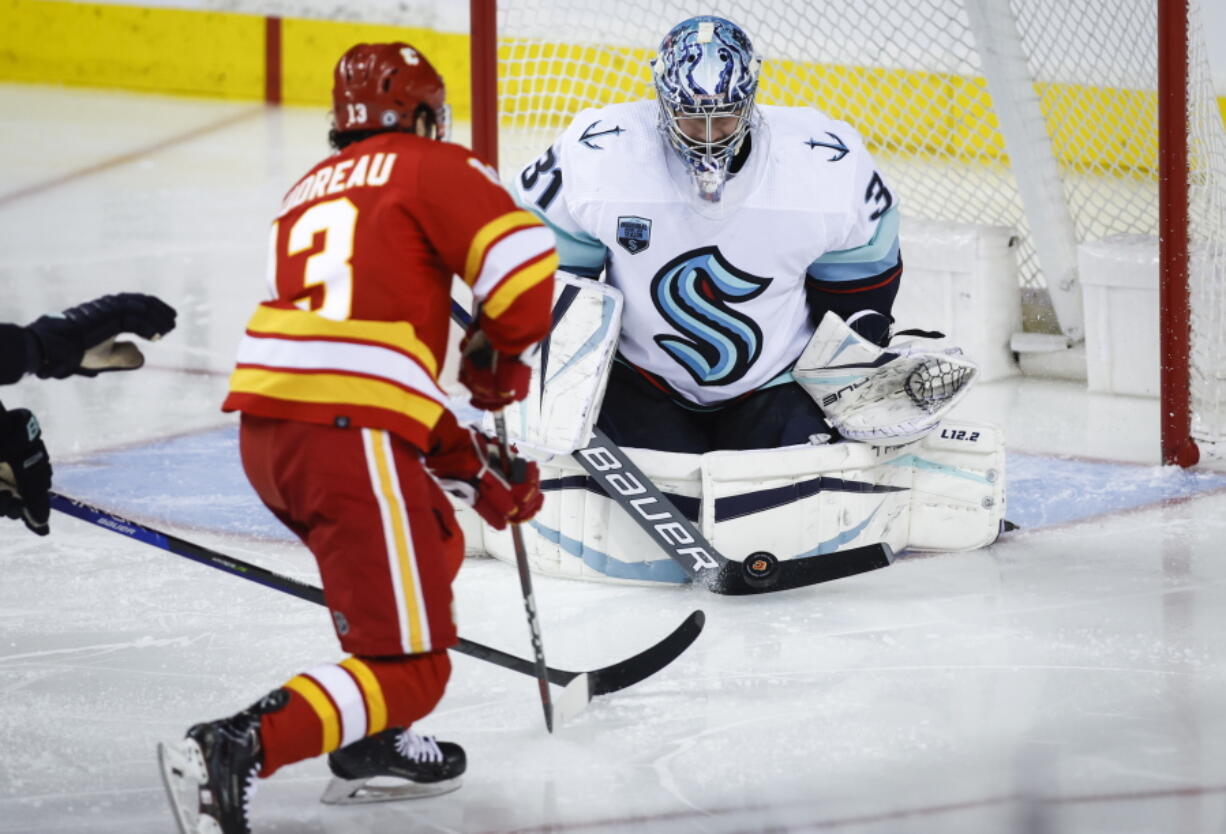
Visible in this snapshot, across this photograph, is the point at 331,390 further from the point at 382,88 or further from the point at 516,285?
the point at 382,88

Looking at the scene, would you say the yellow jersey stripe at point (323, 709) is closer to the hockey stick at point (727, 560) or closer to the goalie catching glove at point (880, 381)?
the hockey stick at point (727, 560)

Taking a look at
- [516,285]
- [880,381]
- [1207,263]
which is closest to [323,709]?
[516,285]

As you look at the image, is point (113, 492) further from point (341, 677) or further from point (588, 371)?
point (341, 677)

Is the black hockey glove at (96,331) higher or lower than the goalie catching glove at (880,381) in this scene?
higher

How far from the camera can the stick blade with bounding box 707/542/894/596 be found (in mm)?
3012

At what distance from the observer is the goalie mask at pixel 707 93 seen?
9.60 feet

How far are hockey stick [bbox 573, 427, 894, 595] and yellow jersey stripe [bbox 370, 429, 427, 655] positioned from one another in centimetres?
107

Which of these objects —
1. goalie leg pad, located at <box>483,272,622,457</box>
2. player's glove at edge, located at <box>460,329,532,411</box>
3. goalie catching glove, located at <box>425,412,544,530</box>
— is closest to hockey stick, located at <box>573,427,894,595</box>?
goalie leg pad, located at <box>483,272,622,457</box>

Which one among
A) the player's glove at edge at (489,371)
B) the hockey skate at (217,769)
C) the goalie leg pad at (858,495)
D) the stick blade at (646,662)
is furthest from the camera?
the goalie leg pad at (858,495)

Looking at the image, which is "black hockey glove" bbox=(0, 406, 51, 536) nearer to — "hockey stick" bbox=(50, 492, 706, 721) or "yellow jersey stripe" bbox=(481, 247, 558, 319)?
"hockey stick" bbox=(50, 492, 706, 721)

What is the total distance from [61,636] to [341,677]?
105 centimetres

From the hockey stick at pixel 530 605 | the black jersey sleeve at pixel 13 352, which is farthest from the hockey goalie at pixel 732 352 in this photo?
the black jersey sleeve at pixel 13 352

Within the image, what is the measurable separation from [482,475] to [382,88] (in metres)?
0.50

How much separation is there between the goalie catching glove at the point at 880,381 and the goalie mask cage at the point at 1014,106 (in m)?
0.84
